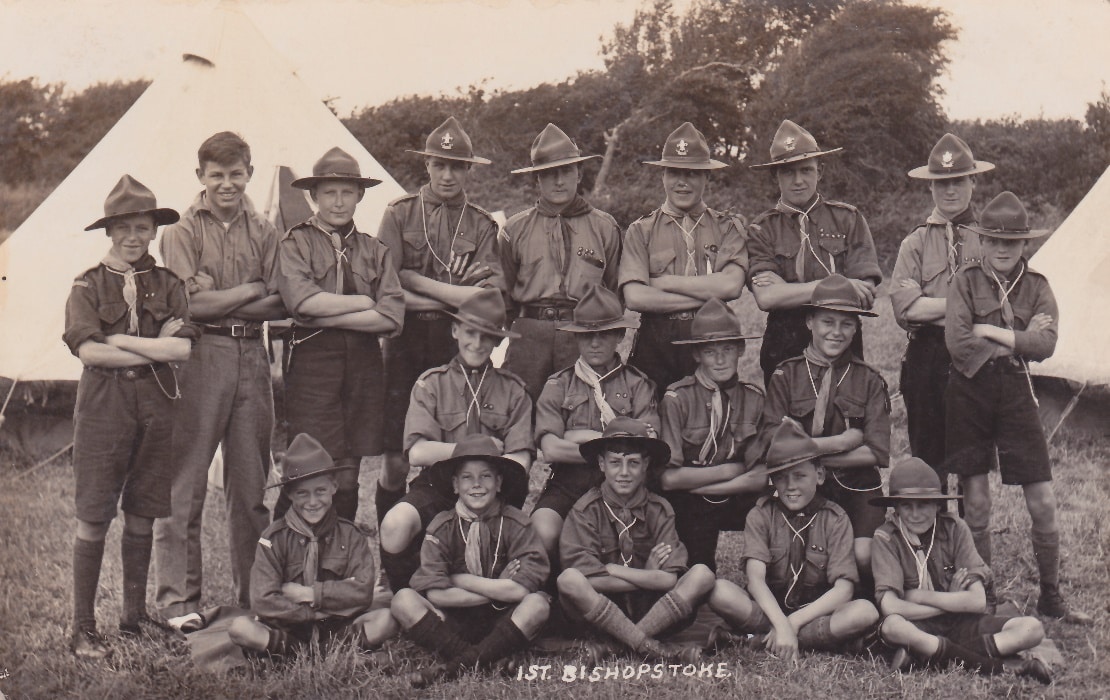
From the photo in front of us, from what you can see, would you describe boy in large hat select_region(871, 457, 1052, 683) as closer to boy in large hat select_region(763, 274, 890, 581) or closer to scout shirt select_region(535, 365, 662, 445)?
boy in large hat select_region(763, 274, 890, 581)

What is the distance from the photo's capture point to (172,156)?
6727 mm

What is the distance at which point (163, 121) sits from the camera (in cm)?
672

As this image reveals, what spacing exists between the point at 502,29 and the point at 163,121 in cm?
233

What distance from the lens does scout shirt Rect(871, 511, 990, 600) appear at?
13.8ft

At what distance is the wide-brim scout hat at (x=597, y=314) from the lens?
4.73 metres

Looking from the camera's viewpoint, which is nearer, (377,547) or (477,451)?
(477,451)

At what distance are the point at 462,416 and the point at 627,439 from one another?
2.52 feet

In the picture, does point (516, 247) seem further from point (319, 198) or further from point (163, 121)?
point (163, 121)

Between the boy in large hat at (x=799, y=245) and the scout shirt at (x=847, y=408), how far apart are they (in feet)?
1.20

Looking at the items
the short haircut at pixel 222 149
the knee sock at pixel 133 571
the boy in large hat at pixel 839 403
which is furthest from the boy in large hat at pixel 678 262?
the knee sock at pixel 133 571

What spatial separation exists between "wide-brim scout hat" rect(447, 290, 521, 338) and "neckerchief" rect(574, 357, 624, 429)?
396 mm

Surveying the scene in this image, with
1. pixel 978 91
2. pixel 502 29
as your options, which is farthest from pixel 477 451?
pixel 978 91

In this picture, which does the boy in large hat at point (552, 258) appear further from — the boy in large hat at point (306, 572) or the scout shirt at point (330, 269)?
the boy in large hat at point (306, 572)

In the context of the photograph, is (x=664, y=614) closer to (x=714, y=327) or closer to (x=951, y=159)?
(x=714, y=327)
